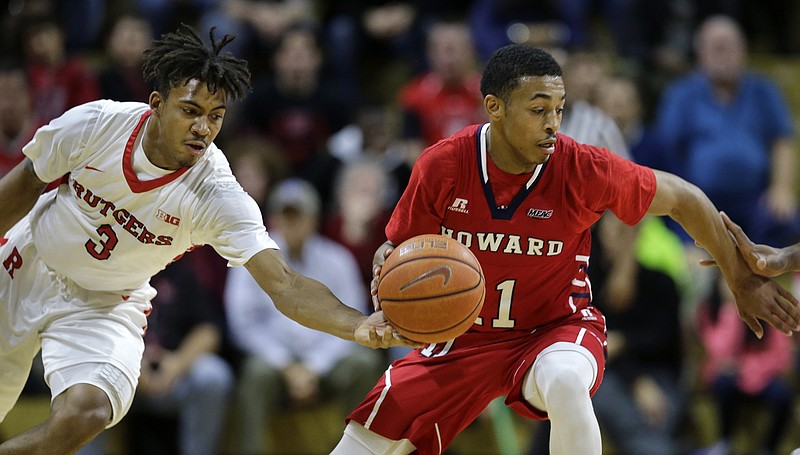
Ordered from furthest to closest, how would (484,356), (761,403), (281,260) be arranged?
(761,403)
(484,356)
(281,260)

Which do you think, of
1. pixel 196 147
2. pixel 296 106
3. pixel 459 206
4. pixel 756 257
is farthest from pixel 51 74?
pixel 756 257

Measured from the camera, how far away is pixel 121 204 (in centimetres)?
560

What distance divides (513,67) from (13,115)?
20.1 ft

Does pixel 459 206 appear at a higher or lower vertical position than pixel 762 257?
higher

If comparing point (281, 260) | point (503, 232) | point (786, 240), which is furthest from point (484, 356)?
point (786, 240)

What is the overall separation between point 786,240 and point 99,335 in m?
6.61

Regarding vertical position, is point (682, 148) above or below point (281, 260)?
below

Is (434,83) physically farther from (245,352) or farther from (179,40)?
(179,40)

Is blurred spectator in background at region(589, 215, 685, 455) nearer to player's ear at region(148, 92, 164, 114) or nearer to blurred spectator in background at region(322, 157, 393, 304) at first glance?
blurred spectator in background at region(322, 157, 393, 304)

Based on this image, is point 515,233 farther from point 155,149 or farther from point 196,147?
→ point 155,149

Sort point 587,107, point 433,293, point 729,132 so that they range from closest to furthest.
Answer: point 433,293, point 587,107, point 729,132

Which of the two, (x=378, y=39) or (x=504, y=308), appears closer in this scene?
(x=504, y=308)

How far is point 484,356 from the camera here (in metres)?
5.71

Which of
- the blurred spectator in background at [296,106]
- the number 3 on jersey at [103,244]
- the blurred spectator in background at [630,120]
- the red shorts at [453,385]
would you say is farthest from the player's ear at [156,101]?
the blurred spectator in background at [630,120]
